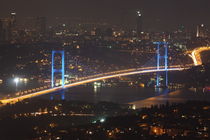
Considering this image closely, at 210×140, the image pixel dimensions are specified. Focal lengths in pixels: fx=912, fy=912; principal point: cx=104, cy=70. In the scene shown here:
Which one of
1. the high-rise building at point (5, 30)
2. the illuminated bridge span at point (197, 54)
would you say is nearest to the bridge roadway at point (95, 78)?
the illuminated bridge span at point (197, 54)

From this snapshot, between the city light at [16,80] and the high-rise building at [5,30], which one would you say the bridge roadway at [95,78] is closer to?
the city light at [16,80]

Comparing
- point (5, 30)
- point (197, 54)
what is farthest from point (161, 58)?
point (5, 30)

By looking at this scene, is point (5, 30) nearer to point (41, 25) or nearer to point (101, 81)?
point (41, 25)

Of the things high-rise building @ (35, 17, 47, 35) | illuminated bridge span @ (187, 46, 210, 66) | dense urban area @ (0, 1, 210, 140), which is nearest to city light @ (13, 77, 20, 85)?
dense urban area @ (0, 1, 210, 140)

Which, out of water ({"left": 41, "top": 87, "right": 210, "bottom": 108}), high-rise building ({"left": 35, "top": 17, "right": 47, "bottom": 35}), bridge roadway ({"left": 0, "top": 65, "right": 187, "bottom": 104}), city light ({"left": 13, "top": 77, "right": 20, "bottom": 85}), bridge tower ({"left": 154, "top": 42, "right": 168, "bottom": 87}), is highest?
high-rise building ({"left": 35, "top": 17, "right": 47, "bottom": 35})

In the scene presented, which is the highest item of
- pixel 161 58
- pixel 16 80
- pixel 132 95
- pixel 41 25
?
pixel 41 25

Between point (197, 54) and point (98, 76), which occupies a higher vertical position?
point (197, 54)

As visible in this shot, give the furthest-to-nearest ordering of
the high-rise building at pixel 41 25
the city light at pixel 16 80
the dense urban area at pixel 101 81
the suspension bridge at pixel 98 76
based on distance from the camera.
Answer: the high-rise building at pixel 41 25 < the city light at pixel 16 80 < the suspension bridge at pixel 98 76 < the dense urban area at pixel 101 81

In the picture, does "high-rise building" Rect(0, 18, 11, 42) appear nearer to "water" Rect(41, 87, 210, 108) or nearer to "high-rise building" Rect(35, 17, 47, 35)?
"high-rise building" Rect(35, 17, 47, 35)

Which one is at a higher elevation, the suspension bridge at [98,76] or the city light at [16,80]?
the suspension bridge at [98,76]
